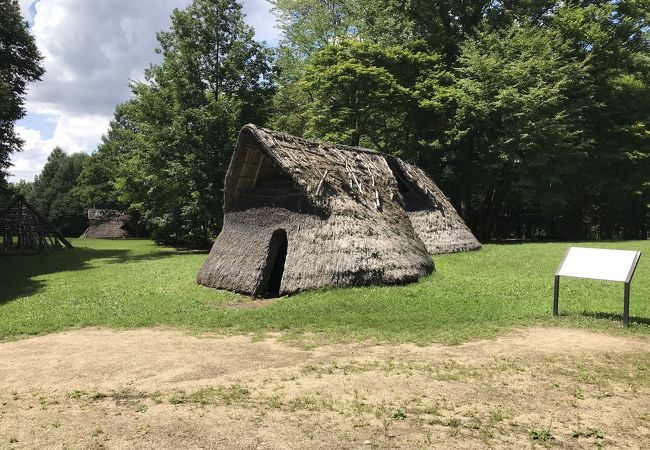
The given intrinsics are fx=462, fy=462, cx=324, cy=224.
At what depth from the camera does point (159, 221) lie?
3028 centimetres

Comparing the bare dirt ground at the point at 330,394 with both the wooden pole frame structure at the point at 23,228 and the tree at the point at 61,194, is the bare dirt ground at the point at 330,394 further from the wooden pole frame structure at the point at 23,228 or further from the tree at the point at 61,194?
the tree at the point at 61,194

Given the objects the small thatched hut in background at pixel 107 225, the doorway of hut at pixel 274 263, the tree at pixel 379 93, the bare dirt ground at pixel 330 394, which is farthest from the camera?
the small thatched hut in background at pixel 107 225

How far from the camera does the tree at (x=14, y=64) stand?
85.7ft

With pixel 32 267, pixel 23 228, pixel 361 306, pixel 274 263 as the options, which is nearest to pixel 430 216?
pixel 274 263

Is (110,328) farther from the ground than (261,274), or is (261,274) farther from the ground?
(261,274)

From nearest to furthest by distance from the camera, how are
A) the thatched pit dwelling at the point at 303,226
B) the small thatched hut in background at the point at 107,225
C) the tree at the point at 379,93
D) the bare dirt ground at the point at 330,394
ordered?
the bare dirt ground at the point at 330,394, the thatched pit dwelling at the point at 303,226, the tree at the point at 379,93, the small thatched hut in background at the point at 107,225

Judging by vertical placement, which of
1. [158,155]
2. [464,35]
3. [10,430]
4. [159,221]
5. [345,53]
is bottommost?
[10,430]

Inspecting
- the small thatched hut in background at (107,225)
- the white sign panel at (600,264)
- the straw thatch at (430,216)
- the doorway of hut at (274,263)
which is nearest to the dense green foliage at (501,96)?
the straw thatch at (430,216)

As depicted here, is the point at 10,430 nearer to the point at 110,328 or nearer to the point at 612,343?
the point at 110,328

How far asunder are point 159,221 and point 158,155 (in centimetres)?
449

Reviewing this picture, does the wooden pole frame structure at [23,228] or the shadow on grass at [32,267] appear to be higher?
the wooden pole frame structure at [23,228]

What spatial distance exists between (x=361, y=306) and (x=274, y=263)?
419cm

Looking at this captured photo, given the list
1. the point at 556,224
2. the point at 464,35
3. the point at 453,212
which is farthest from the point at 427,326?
the point at 556,224

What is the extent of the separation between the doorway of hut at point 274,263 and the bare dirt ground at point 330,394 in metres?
4.74
